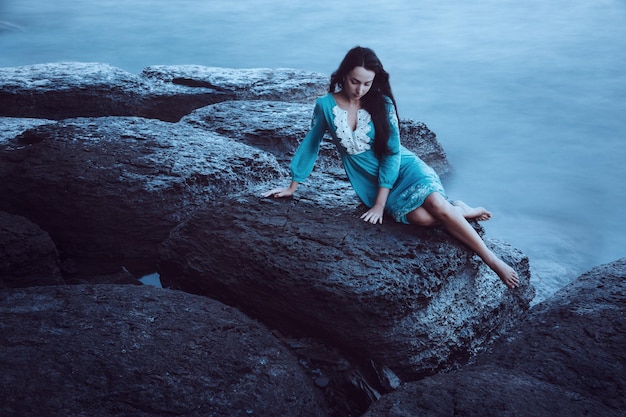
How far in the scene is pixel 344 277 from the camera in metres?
2.69

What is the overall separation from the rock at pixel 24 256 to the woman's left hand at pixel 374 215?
1.68 meters

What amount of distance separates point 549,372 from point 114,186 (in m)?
2.51

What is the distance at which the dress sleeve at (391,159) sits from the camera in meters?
3.01

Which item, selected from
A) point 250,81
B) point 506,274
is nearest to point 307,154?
point 506,274

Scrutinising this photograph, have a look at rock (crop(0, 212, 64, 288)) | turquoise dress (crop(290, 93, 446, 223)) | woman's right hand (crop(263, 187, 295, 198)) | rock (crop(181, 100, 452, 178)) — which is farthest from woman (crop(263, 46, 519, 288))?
rock (crop(0, 212, 64, 288))

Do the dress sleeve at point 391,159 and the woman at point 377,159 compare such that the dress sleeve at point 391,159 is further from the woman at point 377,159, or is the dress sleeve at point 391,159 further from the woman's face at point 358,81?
the woman's face at point 358,81

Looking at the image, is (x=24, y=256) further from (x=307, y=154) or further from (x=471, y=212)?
(x=471, y=212)

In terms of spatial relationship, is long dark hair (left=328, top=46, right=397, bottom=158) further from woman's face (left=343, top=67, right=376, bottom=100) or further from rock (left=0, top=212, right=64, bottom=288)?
rock (left=0, top=212, right=64, bottom=288)

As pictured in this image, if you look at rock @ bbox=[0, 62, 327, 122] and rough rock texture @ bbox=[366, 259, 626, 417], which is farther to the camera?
rock @ bbox=[0, 62, 327, 122]

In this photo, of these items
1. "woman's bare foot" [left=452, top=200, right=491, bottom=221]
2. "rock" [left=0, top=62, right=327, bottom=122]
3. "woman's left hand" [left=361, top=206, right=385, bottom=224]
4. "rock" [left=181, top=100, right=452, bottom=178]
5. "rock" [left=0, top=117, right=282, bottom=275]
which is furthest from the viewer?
"rock" [left=0, top=62, right=327, bottom=122]

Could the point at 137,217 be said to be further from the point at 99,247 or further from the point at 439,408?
the point at 439,408

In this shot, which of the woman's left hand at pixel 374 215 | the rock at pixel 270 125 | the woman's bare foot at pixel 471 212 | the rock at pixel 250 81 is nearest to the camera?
the woman's left hand at pixel 374 215

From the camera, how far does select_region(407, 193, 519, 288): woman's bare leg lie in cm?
288

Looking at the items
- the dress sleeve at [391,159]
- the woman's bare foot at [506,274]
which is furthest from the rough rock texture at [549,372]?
the dress sleeve at [391,159]
